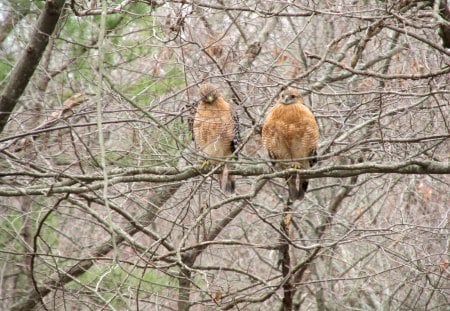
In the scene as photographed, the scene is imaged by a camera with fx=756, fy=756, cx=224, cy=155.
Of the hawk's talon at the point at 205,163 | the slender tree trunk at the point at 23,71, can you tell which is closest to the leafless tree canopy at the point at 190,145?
the slender tree trunk at the point at 23,71

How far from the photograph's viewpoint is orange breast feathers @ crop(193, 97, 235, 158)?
643cm

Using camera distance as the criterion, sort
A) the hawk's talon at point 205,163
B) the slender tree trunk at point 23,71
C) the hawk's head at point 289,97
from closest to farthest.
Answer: the slender tree trunk at point 23,71 → the hawk's talon at point 205,163 → the hawk's head at point 289,97

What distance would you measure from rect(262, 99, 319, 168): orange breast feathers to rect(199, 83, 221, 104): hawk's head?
72 cm

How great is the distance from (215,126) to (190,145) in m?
1.11

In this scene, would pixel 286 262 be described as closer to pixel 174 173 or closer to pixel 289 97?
pixel 289 97

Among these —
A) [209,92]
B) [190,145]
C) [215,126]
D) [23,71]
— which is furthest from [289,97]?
[23,71]

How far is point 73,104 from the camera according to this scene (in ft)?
19.2

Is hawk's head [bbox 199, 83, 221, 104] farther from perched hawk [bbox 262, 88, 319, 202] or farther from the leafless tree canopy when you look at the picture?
perched hawk [bbox 262, 88, 319, 202]

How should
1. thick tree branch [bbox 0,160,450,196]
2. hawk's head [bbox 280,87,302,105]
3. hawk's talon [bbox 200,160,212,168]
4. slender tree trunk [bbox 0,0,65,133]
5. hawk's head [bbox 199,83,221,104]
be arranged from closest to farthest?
thick tree branch [bbox 0,160,450,196] → slender tree trunk [bbox 0,0,65,133] → hawk's head [bbox 199,83,221,104] → hawk's talon [bbox 200,160,212,168] → hawk's head [bbox 280,87,302,105]

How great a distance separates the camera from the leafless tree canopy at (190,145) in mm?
5266

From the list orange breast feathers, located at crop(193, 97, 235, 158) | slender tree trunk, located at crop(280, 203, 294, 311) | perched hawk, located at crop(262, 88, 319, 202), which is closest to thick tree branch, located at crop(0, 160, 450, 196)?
orange breast feathers, located at crop(193, 97, 235, 158)

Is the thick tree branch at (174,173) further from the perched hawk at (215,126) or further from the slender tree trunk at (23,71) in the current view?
the slender tree trunk at (23,71)

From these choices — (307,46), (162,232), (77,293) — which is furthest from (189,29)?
(307,46)

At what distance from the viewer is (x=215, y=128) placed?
7.10 meters
